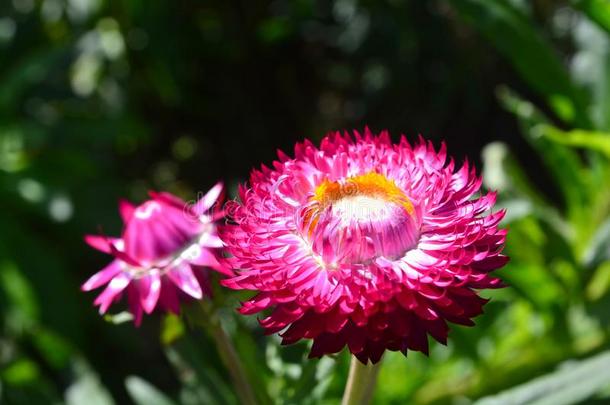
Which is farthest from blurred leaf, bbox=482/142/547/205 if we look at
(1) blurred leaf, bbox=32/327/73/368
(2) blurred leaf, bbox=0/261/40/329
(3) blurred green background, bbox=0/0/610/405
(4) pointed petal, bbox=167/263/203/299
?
(2) blurred leaf, bbox=0/261/40/329

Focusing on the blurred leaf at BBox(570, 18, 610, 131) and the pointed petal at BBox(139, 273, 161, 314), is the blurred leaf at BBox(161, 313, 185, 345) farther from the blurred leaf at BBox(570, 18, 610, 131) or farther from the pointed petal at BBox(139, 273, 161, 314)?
the blurred leaf at BBox(570, 18, 610, 131)

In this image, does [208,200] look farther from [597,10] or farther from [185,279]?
[597,10]

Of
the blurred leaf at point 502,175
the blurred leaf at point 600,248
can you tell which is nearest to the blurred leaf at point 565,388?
the blurred leaf at point 600,248

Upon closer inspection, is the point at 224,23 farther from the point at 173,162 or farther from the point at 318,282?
the point at 318,282

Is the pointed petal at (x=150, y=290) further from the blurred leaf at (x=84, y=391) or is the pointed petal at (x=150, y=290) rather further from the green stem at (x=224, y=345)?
the blurred leaf at (x=84, y=391)

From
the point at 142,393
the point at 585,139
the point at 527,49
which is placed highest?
the point at 527,49

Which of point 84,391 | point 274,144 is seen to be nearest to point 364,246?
point 84,391
